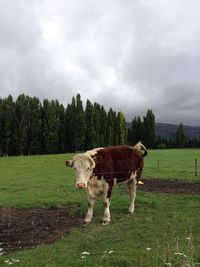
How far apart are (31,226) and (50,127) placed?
64.8 m

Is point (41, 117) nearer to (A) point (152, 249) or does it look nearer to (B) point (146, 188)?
(B) point (146, 188)

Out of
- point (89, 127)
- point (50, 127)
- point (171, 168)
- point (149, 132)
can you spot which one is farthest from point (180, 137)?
point (171, 168)

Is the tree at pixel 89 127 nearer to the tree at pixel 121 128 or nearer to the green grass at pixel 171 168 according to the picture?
the tree at pixel 121 128

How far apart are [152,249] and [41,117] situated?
71.2 m

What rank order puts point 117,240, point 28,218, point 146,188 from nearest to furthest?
point 117,240 → point 28,218 → point 146,188

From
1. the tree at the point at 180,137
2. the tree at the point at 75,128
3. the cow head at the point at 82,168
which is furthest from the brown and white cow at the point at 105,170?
the tree at the point at 180,137

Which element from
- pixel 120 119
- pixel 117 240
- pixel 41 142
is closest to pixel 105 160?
pixel 117 240

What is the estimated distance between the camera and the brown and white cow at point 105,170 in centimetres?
1121

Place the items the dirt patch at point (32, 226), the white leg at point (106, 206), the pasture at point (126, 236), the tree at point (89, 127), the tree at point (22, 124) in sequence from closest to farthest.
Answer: the pasture at point (126, 236) → the dirt patch at point (32, 226) → the white leg at point (106, 206) → the tree at point (22, 124) → the tree at point (89, 127)

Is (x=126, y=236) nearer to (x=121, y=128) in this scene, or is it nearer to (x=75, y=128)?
(x=75, y=128)

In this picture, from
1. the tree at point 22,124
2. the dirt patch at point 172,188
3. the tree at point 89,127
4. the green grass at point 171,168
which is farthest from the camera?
the tree at point 89,127

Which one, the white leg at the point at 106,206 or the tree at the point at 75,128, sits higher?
the tree at the point at 75,128

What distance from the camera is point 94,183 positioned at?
12039 mm

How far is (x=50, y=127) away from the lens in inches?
3004
